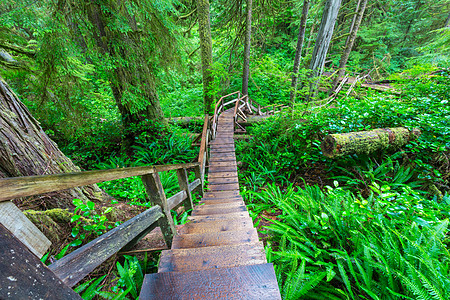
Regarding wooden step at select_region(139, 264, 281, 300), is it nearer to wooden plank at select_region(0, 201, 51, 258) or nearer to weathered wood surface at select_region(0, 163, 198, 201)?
wooden plank at select_region(0, 201, 51, 258)

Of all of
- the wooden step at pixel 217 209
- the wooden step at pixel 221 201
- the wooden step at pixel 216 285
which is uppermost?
the wooden step at pixel 216 285

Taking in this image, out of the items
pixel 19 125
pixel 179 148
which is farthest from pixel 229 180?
pixel 19 125

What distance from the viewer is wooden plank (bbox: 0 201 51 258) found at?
73cm

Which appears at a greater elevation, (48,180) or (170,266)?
(48,180)

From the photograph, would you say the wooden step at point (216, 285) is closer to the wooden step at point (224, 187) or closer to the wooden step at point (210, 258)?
the wooden step at point (210, 258)

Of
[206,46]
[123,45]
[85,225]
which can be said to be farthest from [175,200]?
[206,46]

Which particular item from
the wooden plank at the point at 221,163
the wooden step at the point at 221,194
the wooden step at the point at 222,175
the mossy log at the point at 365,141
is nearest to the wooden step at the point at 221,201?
the wooden step at the point at 221,194

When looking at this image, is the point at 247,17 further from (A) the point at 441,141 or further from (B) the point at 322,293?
(B) the point at 322,293

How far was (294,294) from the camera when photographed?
1502 millimetres

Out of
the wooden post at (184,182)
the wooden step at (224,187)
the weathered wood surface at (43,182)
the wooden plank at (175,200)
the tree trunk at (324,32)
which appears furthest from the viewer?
the tree trunk at (324,32)

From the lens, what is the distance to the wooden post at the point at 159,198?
171 cm

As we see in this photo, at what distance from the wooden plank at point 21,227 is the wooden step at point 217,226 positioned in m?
1.42

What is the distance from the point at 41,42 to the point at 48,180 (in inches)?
155

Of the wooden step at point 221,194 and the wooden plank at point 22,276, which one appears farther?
the wooden step at point 221,194
